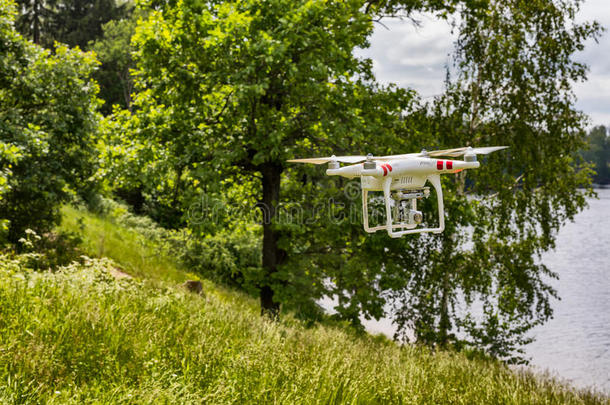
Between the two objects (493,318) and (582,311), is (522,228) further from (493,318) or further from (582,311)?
(582,311)

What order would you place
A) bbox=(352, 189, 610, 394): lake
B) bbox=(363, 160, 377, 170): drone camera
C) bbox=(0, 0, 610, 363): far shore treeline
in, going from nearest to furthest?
bbox=(363, 160, 377, 170): drone camera → bbox=(0, 0, 610, 363): far shore treeline → bbox=(352, 189, 610, 394): lake

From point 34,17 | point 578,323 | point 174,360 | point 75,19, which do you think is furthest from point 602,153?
point 174,360

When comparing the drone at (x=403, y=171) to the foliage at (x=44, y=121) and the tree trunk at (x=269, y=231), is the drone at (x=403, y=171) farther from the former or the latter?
the foliage at (x=44, y=121)

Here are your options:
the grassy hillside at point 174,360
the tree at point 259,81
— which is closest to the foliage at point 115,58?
the tree at point 259,81

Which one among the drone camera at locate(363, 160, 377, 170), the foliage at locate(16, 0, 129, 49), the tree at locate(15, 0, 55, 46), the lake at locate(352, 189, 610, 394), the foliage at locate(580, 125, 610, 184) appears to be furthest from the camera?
the foliage at locate(580, 125, 610, 184)

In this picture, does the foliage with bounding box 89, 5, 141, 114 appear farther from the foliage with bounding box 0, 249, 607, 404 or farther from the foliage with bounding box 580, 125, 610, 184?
the foliage with bounding box 580, 125, 610, 184

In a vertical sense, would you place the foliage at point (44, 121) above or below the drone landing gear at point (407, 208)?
above

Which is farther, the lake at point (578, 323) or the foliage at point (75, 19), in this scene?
the foliage at point (75, 19)

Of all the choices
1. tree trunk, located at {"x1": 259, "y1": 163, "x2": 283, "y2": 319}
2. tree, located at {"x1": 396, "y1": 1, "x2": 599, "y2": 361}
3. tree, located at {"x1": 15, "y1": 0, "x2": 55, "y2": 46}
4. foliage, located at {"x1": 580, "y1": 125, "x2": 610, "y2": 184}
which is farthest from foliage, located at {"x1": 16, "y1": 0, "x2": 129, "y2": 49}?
foliage, located at {"x1": 580, "y1": 125, "x2": 610, "y2": 184}
